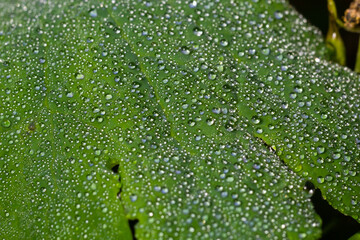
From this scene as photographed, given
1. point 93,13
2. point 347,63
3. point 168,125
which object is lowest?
point 347,63

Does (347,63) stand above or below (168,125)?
below

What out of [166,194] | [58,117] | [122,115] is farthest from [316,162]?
[58,117]

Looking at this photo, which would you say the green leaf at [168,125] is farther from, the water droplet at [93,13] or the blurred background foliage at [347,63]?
the blurred background foliage at [347,63]

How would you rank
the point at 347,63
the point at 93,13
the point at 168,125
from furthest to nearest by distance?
the point at 347,63 → the point at 93,13 → the point at 168,125

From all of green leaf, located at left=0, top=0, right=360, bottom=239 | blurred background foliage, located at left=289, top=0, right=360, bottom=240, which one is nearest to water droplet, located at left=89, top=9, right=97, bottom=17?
green leaf, located at left=0, top=0, right=360, bottom=239

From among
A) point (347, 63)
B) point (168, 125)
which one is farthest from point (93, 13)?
point (347, 63)

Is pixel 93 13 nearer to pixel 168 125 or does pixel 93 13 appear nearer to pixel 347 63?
pixel 168 125

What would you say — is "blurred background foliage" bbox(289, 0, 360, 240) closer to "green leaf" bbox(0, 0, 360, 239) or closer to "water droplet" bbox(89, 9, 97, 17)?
"green leaf" bbox(0, 0, 360, 239)

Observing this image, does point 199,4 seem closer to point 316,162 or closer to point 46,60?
point 46,60

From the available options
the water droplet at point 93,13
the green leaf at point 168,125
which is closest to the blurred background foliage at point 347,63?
the green leaf at point 168,125
